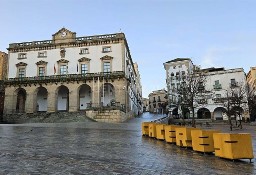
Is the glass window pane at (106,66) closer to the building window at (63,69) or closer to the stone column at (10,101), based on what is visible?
the building window at (63,69)

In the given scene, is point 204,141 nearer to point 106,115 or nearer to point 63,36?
point 106,115

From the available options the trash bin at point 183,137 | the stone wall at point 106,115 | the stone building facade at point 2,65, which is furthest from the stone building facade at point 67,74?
the trash bin at point 183,137

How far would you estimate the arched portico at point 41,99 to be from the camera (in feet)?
161

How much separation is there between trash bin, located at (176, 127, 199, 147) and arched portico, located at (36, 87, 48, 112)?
4088 cm

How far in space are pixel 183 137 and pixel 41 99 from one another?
42.5 metres

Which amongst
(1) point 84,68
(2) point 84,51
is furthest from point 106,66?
(2) point 84,51

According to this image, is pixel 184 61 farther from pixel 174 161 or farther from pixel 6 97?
pixel 174 161

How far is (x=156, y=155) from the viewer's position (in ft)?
31.4

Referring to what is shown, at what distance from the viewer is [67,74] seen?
4638 cm

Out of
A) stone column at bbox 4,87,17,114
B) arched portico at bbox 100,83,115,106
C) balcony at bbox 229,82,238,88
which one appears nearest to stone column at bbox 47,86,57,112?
stone column at bbox 4,87,17,114

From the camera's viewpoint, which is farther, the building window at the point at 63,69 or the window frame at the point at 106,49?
the building window at the point at 63,69

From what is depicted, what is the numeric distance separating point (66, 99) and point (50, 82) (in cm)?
454

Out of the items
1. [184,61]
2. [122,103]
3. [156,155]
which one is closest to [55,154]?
[156,155]

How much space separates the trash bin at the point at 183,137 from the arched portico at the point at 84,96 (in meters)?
35.5
